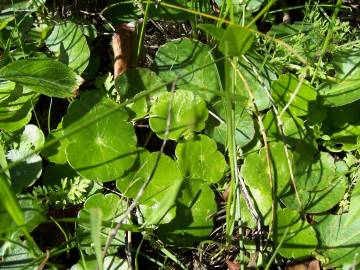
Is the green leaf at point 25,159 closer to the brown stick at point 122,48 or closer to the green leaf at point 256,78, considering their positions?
the brown stick at point 122,48

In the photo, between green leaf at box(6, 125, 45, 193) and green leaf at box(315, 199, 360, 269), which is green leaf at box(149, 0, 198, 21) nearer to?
green leaf at box(6, 125, 45, 193)

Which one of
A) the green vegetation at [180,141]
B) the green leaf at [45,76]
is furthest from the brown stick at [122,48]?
the green leaf at [45,76]

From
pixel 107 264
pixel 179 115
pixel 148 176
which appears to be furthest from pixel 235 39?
pixel 107 264

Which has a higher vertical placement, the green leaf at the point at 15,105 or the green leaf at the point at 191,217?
the green leaf at the point at 15,105

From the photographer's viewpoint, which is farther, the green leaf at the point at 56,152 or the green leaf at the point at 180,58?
the green leaf at the point at 180,58

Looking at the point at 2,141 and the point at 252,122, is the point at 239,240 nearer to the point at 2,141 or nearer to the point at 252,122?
the point at 252,122

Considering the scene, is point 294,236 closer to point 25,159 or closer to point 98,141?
point 98,141
